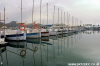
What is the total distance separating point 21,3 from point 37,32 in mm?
9957

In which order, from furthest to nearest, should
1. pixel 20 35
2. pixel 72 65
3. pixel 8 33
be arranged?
pixel 8 33 < pixel 20 35 < pixel 72 65

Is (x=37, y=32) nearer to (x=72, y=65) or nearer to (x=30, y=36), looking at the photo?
(x=30, y=36)

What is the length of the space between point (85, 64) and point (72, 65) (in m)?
1.43

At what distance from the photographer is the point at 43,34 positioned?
3594 centimetres

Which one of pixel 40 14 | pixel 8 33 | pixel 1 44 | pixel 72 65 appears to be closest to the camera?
pixel 72 65

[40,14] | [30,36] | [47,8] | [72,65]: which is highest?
[47,8]

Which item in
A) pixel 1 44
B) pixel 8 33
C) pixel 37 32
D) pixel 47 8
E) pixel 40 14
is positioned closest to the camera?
pixel 1 44

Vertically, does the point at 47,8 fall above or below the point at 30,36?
above

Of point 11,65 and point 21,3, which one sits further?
point 21,3

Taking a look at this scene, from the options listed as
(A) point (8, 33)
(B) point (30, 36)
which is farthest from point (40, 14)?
(A) point (8, 33)

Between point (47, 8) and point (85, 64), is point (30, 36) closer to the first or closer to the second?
point (47, 8)

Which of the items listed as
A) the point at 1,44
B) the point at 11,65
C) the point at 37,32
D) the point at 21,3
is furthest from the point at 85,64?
the point at 21,3

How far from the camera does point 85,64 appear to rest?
32.6 feet

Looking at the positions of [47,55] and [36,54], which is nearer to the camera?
[47,55]
